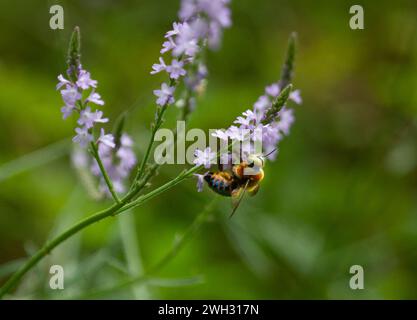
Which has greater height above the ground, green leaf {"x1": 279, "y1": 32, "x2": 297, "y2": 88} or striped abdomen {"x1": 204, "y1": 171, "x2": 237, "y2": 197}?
green leaf {"x1": 279, "y1": 32, "x2": 297, "y2": 88}

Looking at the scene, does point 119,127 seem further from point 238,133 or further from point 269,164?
point 269,164

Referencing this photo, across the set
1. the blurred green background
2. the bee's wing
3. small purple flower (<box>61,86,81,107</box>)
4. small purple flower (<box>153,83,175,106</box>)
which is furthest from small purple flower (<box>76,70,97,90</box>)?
the blurred green background

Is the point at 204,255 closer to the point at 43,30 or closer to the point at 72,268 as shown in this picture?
the point at 72,268

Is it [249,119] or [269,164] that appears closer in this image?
[249,119]

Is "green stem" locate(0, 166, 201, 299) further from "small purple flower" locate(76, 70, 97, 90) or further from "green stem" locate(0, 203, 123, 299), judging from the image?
"small purple flower" locate(76, 70, 97, 90)

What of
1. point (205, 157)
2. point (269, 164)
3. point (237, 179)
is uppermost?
point (269, 164)

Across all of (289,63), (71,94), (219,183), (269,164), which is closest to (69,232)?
(71,94)

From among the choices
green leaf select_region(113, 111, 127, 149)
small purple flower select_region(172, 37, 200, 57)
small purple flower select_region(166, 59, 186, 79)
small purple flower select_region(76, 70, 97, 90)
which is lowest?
small purple flower select_region(76, 70, 97, 90)
